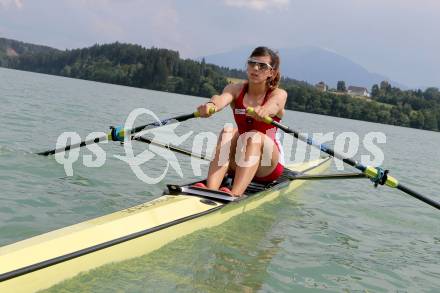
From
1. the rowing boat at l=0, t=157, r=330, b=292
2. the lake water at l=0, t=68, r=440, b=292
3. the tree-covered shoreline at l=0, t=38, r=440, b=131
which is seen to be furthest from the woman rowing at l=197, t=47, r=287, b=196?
the tree-covered shoreline at l=0, t=38, r=440, b=131

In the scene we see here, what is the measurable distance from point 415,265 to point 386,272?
2.48ft

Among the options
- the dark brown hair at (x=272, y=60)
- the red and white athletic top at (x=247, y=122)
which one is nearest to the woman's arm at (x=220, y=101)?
the red and white athletic top at (x=247, y=122)

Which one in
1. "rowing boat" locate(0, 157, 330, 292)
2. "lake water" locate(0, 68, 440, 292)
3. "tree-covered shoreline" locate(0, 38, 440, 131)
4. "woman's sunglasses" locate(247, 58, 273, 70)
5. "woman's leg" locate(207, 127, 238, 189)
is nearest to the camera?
"rowing boat" locate(0, 157, 330, 292)

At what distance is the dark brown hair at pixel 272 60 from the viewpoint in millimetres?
7266

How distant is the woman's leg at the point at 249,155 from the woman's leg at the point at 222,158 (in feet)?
0.39

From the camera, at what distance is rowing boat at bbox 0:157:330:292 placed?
386cm

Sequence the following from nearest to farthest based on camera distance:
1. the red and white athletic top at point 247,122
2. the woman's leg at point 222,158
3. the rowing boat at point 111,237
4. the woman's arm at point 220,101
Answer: the rowing boat at point 111,237 < the woman's arm at point 220,101 < the woman's leg at point 222,158 < the red and white athletic top at point 247,122

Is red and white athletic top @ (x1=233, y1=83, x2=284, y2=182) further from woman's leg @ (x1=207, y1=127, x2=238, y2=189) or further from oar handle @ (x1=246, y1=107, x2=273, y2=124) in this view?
oar handle @ (x1=246, y1=107, x2=273, y2=124)

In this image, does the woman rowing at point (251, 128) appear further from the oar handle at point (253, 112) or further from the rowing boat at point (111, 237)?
the rowing boat at point (111, 237)

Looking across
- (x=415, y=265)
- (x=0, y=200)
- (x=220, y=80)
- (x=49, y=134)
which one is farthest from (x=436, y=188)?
(x=220, y=80)

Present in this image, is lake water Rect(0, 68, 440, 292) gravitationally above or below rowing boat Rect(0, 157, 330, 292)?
below

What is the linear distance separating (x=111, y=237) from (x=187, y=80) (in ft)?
418

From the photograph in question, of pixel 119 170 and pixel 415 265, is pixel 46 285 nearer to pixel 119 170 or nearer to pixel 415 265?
pixel 415 265

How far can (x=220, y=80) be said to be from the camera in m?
129
